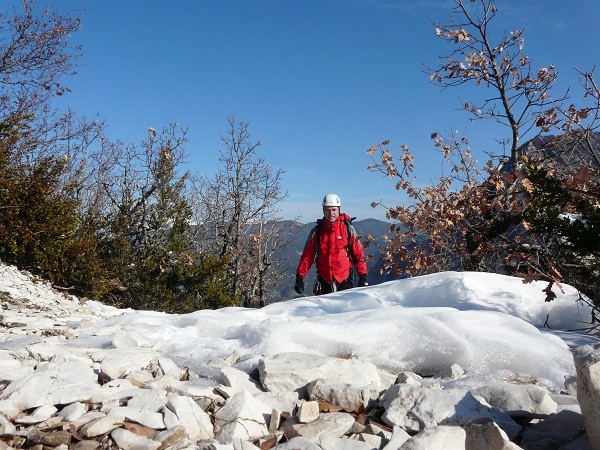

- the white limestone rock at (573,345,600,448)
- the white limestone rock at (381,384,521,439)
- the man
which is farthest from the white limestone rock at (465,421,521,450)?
the man

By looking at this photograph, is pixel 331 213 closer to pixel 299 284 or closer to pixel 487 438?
pixel 299 284

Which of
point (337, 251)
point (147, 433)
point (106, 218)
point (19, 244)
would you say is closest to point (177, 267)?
point (106, 218)

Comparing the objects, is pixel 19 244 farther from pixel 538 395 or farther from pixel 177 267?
pixel 538 395

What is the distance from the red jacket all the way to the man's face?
0.22 ft

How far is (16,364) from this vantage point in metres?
3.21

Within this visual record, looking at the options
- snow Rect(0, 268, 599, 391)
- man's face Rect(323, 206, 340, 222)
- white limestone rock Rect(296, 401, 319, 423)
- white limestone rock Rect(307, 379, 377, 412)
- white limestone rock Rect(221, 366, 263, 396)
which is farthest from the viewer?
man's face Rect(323, 206, 340, 222)

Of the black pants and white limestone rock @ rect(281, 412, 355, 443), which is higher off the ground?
the black pants

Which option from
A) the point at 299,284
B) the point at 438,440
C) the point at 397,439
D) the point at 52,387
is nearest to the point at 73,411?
the point at 52,387

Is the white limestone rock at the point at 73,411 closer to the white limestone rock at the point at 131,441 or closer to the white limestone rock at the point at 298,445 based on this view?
the white limestone rock at the point at 131,441

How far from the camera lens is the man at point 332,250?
24.9 ft

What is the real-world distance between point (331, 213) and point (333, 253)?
23.4 inches

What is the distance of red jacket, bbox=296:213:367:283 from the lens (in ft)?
24.9

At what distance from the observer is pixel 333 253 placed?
24.9ft

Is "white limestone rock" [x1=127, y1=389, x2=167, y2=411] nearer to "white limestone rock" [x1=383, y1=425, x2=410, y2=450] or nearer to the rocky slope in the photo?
the rocky slope
